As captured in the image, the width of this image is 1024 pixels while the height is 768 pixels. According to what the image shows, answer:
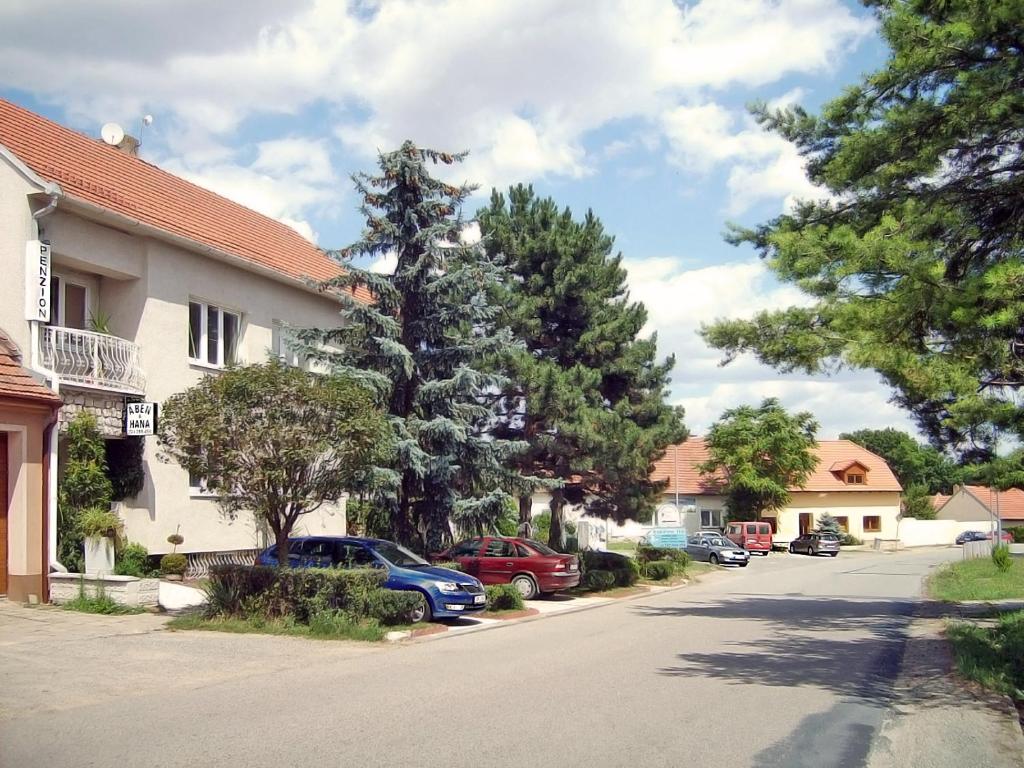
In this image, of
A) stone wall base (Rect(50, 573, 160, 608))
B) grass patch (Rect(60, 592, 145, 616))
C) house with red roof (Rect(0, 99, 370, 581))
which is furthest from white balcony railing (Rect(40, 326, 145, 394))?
grass patch (Rect(60, 592, 145, 616))

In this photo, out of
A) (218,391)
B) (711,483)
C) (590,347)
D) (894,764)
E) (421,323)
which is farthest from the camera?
(711,483)

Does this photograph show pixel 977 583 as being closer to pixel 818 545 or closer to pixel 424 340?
pixel 424 340

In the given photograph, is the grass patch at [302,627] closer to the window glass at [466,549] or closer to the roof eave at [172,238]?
the window glass at [466,549]

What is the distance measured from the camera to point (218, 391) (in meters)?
15.2

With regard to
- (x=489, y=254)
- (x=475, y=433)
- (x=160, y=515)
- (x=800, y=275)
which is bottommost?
(x=160, y=515)

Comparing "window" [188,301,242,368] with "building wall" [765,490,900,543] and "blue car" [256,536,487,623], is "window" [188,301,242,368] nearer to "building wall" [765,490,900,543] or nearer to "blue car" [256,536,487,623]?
"blue car" [256,536,487,623]

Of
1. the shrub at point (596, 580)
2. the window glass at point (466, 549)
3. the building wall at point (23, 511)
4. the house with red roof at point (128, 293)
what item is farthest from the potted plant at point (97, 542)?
the shrub at point (596, 580)

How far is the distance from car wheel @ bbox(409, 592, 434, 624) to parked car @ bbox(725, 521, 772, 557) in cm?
3961

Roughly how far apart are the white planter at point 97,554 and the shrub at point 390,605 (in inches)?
210

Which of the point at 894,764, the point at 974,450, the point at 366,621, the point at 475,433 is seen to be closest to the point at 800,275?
the point at 974,450

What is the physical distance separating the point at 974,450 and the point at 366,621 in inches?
395

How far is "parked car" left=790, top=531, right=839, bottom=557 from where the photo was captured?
2188 inches

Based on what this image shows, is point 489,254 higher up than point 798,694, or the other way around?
point 489,254

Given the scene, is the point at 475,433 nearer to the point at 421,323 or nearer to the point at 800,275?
the point at 421,323
